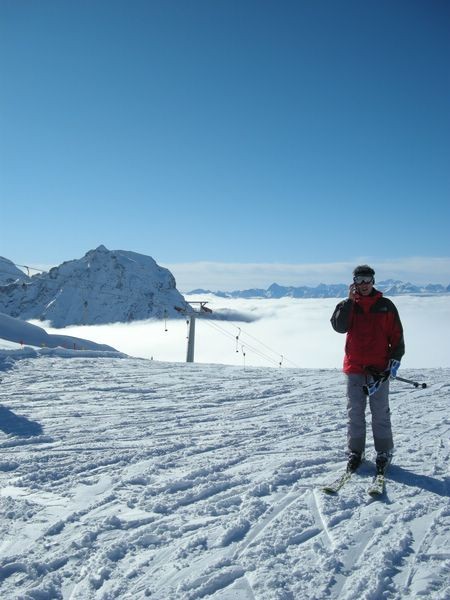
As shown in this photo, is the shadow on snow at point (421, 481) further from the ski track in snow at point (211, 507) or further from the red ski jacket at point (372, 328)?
the red ski jacket at point (372, 328)

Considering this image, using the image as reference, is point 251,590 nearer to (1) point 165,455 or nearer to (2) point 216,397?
(1) point 165,455

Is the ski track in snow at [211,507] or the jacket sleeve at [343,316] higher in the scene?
the jacket sleeve at [343,316]

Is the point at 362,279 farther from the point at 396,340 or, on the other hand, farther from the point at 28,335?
the point at 28,335

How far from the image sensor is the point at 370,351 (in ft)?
→ 17.5

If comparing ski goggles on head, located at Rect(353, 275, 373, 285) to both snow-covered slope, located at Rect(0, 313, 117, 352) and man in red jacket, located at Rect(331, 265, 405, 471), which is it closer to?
man in red jacket, located at Rect(331, 265, 405, 471)

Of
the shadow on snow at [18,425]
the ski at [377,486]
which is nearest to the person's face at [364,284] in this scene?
the ski at [377,486]

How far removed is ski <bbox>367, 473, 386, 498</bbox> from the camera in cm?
459

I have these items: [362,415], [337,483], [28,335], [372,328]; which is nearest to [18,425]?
[337,483]

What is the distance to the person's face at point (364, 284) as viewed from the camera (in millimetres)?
5254

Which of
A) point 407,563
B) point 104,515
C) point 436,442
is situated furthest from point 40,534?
point 436,442

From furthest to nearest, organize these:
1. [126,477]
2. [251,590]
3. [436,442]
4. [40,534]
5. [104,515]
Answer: [436,442] → [126,477] → [104,515] → [40,534] → [251,590]

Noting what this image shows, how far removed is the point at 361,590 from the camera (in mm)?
3115

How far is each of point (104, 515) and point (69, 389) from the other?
652 centimetres

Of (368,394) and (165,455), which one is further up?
(368,394)
